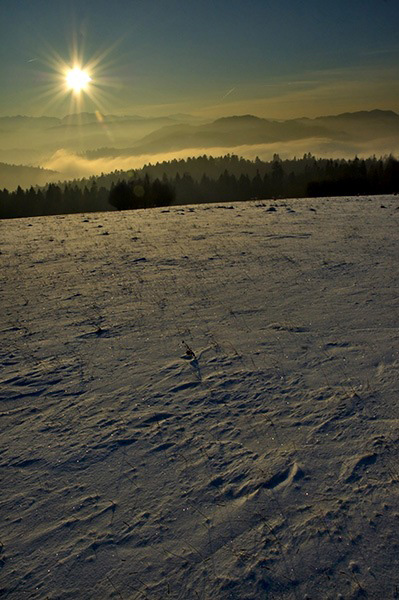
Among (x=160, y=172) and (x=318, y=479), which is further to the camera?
(x=160, y=172)

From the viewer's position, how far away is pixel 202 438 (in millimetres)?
5340

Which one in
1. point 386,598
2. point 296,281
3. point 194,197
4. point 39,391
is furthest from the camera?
point 194,197

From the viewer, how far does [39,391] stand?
6.65 metres

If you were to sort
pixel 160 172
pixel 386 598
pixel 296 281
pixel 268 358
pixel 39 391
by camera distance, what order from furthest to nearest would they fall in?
pixel 160 172, pixel 296 281, pixel 268 358, pixel 39 391, pixel 386 598

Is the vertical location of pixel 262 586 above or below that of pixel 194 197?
below

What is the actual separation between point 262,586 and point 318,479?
144cm

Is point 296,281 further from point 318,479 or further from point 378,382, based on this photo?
point 318,479

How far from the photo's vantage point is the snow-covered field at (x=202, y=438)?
12.3 ft

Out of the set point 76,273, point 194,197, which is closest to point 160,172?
point 194,197

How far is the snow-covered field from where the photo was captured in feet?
12.3

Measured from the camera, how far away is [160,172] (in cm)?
19738

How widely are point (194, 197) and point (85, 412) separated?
130441mm

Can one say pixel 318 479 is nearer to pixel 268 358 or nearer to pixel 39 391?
pixel 268 358

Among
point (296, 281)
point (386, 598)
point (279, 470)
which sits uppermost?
point (296, 281)
